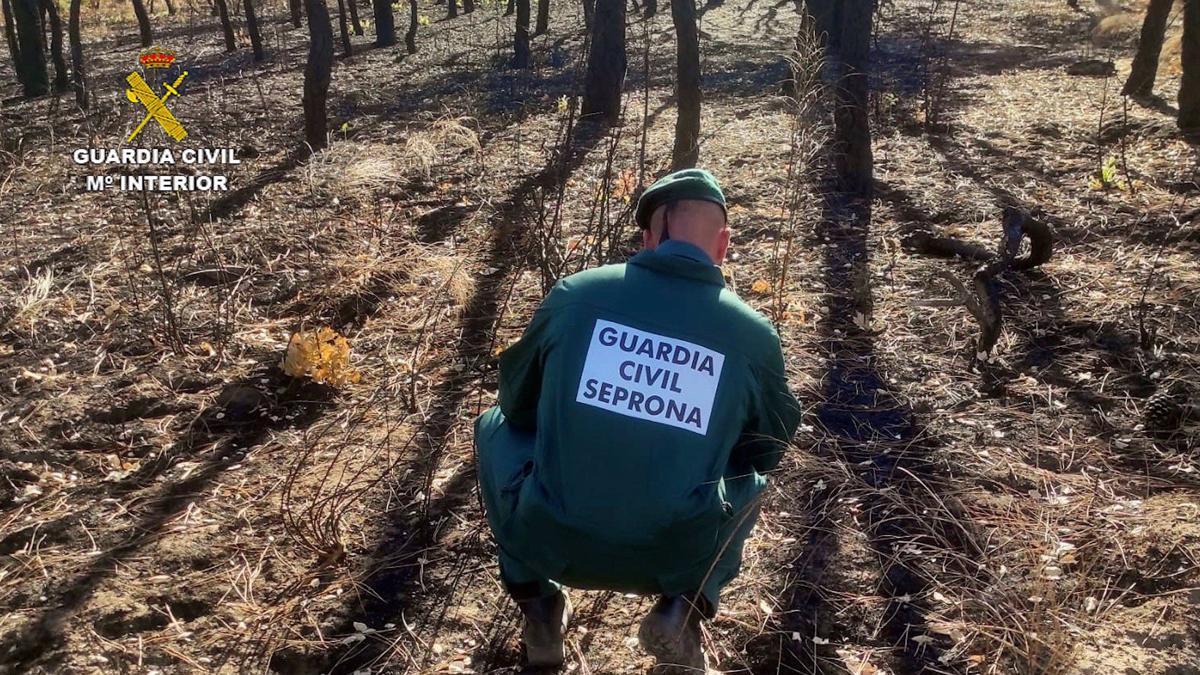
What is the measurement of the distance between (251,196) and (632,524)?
229 inches

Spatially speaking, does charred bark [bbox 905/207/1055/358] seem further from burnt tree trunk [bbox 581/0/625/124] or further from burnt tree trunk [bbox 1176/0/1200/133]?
burnt tree trunk [bbox 581/0/625/124]

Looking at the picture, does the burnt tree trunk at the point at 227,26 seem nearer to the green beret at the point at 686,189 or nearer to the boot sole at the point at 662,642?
the green beret at the point at 686,189

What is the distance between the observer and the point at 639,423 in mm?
1969

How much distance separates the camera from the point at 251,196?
22.4 feet

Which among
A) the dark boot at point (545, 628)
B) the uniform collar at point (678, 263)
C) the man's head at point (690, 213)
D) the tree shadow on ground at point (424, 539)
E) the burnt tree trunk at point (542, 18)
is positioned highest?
the man's head at point (690, 213)

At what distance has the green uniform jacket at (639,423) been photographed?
1959mm

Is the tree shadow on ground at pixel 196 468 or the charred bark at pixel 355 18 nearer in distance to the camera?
the tree shadow on ground at pixel 196 468

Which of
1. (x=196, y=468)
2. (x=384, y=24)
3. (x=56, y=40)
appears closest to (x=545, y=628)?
(x=196, y=468)

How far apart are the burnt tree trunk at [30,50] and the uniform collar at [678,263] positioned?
1101cm

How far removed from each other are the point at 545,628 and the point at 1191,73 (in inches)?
304

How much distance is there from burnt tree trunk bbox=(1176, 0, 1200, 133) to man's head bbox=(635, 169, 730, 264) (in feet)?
22.6

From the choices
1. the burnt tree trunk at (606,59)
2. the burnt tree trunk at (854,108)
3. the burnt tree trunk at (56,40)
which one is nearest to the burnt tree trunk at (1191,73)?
the burnt tree trunk at (854,108)

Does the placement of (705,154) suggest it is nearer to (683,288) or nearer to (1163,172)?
(1163,172)

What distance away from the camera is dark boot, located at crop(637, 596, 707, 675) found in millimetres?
2070
